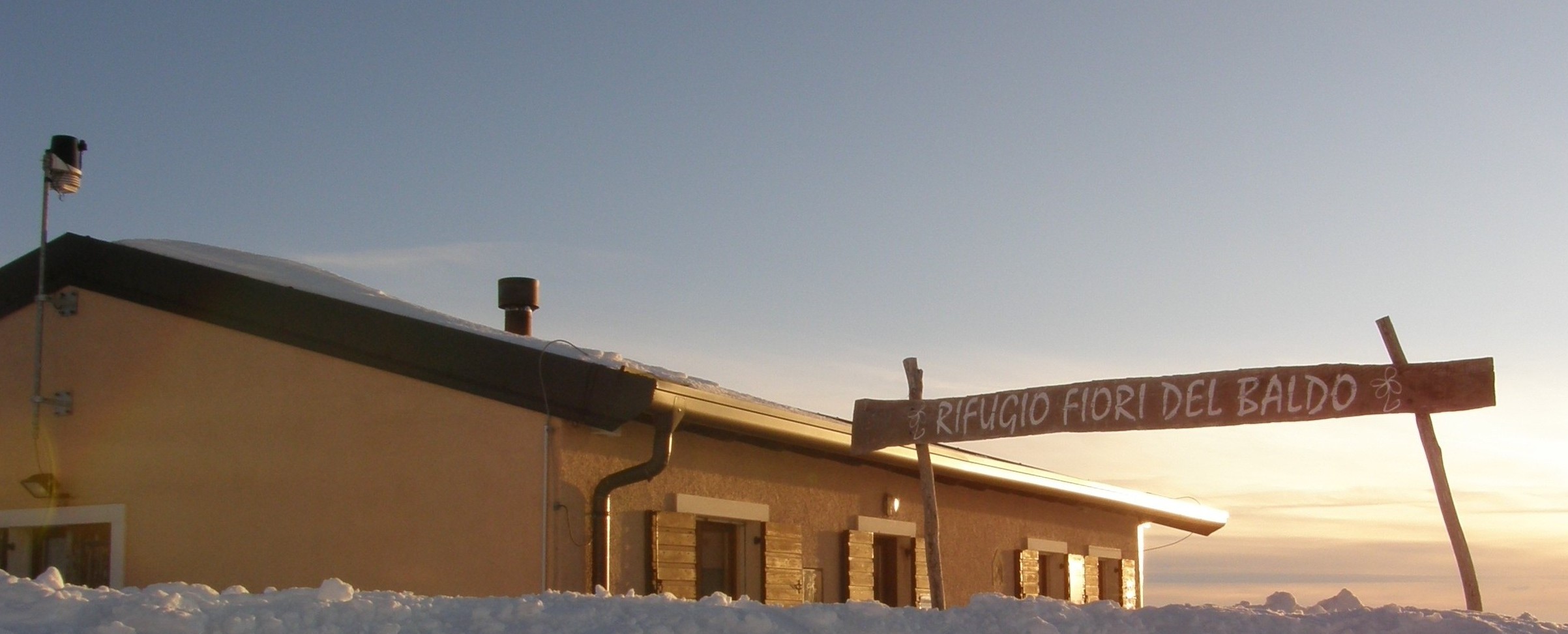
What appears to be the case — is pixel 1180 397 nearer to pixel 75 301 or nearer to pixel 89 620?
pixel 89 620

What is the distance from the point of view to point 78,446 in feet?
34.8

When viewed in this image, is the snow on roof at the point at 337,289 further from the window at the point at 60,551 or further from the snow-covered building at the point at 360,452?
the window at the point at 60,551

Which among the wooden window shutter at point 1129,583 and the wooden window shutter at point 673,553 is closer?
the wooden window shutter at point 673,553

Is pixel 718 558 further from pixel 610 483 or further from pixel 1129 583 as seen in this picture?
pixel 1129 583

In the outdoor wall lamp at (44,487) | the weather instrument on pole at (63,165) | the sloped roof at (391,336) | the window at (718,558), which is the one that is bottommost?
the window at (718,558)

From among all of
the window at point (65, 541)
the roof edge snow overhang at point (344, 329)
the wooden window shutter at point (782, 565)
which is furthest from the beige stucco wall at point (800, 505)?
the window at point (65, 541)

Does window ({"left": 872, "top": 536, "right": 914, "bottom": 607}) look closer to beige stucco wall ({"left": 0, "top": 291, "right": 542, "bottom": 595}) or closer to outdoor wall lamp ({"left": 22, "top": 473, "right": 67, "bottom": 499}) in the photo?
beige stucco wall ({"left": 0, "top": 291, "right": 542, "bottom": 595})

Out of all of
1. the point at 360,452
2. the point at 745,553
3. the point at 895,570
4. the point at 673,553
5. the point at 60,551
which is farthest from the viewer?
the point at 895,570

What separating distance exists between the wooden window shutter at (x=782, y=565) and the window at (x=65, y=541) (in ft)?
14.8

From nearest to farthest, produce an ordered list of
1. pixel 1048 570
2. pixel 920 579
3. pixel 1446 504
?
pixel 1446 504
pixel 920 579
pixel 1048 570

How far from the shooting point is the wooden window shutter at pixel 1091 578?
1603 cm

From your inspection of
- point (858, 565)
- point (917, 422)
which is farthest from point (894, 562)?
point (917, 422)

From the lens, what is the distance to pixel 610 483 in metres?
9.25

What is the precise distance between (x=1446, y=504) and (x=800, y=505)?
16.3 ft
